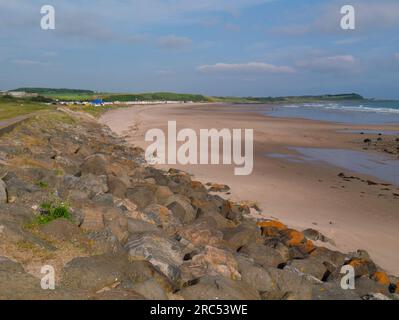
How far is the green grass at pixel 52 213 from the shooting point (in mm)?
6484

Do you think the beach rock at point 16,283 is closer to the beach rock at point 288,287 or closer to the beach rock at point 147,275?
the beach rock at point 147,275

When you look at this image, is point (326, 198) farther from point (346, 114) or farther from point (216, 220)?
point (346, 114)

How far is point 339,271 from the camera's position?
7.48 m

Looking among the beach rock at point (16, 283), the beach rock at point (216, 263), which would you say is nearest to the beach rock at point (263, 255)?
the beach rock at point (216, 263)

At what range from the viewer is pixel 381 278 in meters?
7.42

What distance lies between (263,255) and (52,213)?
3.85m

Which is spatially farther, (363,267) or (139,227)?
(363,267)

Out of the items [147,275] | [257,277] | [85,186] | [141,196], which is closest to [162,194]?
[141,196]

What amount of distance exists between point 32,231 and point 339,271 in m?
5.42

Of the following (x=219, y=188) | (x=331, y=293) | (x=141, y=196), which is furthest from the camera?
(x=219, y=188)

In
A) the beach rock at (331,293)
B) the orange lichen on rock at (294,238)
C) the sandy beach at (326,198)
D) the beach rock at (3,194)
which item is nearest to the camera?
the beach rock at (331,293)

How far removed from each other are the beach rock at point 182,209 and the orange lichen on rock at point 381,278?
169 inches

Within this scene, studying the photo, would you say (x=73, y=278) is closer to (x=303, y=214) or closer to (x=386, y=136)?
(x=303, y=214)
